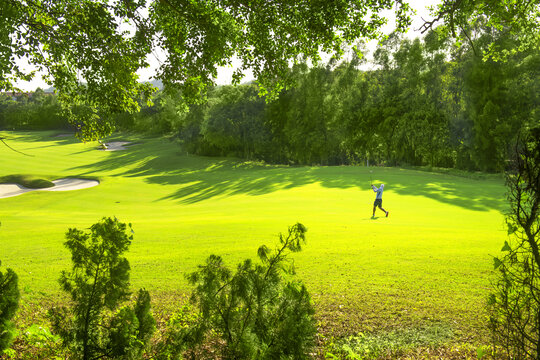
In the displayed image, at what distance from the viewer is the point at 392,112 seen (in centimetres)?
4078

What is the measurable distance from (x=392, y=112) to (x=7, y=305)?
41570 mm

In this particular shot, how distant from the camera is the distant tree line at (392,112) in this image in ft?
108

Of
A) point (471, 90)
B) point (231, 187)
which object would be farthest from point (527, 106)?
point (231, 187)

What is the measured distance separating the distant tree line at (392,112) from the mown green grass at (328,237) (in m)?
7.66

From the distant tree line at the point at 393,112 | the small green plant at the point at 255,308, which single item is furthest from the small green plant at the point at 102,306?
the distant tree line at the point at 393,112

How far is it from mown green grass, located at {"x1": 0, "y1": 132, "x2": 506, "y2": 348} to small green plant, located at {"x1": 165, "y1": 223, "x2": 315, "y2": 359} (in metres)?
2.12

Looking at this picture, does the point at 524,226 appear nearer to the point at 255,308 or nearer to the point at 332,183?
the point at 255,308

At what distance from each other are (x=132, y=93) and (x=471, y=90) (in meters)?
35.2

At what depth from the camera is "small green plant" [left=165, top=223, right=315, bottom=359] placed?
123 inches

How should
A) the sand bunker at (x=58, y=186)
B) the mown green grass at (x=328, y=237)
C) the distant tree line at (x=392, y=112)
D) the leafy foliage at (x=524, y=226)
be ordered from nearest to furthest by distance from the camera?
the leafy foliage at (x=524, y=226) → the mown green grass at (x=328, y=237) → the sand bunker at (x=58, y=186) → the distant tree line at (x=392, y=112)

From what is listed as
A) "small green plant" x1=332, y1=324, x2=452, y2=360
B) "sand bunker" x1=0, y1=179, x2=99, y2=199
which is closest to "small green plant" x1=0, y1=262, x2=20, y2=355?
"small green plant" x1=332, y1=324, x2=452, y2=360

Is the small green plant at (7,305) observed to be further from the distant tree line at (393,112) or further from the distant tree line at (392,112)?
the distant tree line at (393,112)

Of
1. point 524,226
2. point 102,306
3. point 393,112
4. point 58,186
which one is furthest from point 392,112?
point 102,306

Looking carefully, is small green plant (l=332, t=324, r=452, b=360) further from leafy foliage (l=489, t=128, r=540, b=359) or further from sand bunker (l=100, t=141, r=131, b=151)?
sand bunker (l=100, t=141, r=131, b=151)
